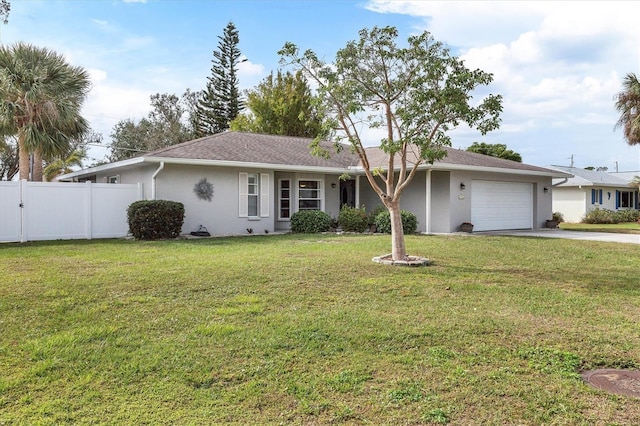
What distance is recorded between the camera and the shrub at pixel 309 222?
1648 cm

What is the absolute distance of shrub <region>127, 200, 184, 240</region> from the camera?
1335 centimetres

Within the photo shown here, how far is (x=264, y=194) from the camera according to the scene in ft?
54.3

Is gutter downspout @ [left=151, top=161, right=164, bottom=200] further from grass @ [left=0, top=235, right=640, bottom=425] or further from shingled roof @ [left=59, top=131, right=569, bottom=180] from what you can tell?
grass @ [left=0, top=235, right=640, bottom=425]

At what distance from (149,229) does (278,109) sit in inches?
925

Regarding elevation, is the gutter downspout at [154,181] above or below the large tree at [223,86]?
below

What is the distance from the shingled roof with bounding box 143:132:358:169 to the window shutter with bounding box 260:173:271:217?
26.0 inches

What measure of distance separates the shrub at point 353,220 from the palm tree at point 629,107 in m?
14.3

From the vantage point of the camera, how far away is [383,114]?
9734mm

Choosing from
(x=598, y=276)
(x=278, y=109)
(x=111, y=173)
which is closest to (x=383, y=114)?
(x=598, y=276)

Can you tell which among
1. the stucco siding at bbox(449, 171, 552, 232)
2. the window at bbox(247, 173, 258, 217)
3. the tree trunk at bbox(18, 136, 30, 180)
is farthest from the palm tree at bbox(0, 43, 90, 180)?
the stucco siding at bbox(449, 171, 552, 232)

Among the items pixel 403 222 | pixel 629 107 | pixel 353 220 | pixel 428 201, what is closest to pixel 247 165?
pixel 353 220

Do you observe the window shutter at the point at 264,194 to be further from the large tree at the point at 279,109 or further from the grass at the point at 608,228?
the large tree at the point at 279,109

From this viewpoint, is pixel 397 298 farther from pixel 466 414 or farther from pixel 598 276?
pixel 598 276

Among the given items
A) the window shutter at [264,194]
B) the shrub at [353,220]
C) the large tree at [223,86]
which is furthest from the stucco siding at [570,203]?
the large tree at [223,86]
